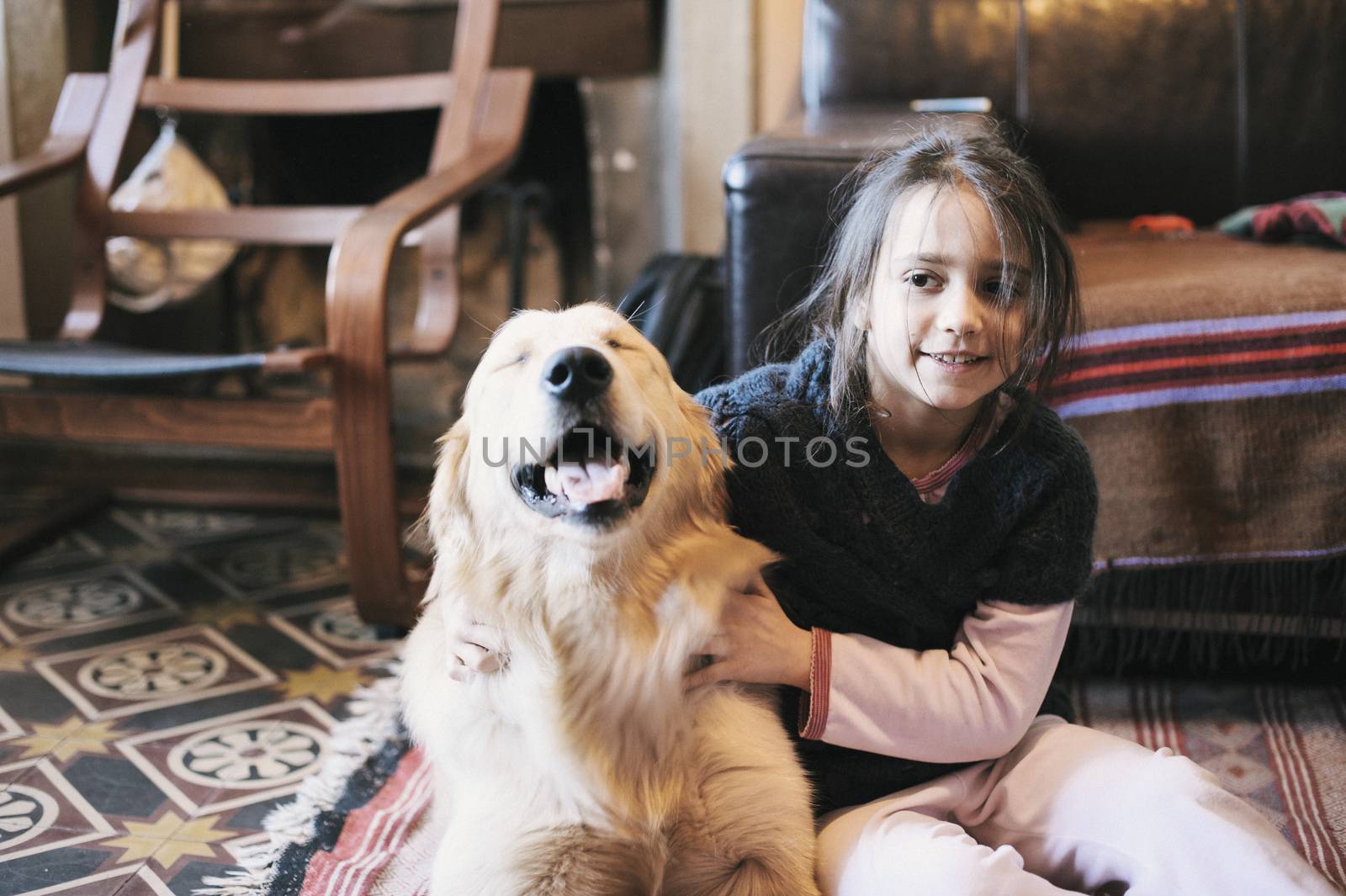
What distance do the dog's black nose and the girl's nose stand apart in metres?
0.30

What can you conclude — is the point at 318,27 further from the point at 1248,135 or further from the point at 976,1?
the point at 1248,135

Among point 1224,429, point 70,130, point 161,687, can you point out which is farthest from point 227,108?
point 1224,429

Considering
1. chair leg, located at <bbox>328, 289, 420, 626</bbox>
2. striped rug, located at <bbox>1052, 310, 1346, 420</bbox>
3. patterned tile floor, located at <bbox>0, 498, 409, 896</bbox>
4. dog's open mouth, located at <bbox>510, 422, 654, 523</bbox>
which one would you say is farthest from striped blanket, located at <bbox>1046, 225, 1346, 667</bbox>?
patterned tile floor, located at <bbox>0, 498, 409, 896</bbox>

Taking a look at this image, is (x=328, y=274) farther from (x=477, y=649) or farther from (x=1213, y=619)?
(x=1213, y=619)

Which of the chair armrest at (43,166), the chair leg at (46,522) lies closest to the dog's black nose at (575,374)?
the chair armrest at (43,166)

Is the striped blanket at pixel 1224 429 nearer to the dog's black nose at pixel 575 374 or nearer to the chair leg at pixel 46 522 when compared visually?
the dog's black nose at pixel 575 374

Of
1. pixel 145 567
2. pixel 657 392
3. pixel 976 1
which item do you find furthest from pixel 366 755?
pixel 976 1

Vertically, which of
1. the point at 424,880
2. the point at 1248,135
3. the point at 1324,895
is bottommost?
the point at 424,880

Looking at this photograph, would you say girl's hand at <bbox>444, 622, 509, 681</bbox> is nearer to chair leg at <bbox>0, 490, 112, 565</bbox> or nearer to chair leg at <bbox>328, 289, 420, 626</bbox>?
chair leg at <bbox>328, 289, 420, 626</bbox>

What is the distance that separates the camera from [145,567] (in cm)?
190

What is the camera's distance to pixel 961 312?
90cm

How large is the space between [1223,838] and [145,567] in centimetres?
171

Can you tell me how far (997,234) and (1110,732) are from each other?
0.69m

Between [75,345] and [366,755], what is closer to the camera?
[366,755]
